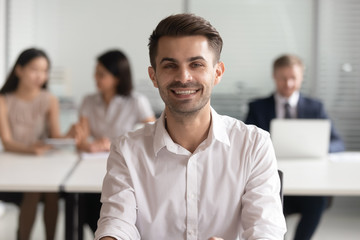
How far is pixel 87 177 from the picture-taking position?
2.58 meters

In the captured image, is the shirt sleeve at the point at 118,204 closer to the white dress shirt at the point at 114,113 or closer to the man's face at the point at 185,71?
the man's face at the point at 185,71

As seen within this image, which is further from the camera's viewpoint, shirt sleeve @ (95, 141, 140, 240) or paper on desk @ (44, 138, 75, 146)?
paper on desk @ (44, 138, 75, 146)

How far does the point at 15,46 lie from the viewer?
475 centimetres

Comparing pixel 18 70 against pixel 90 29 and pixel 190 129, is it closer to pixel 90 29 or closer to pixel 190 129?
pixel 90 29

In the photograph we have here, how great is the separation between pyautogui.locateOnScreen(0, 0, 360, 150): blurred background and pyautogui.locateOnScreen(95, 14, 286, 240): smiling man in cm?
305

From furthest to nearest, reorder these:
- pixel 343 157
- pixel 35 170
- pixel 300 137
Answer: pixel 343 157 < pixel 300 137 < pixel 35 170

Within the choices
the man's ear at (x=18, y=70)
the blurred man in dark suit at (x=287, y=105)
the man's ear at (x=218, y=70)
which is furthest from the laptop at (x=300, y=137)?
the man's ear at (x=18, y=70)

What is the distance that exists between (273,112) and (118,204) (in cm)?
192

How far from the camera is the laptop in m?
2.78

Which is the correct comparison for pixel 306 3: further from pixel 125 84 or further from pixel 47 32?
pixel 47 32

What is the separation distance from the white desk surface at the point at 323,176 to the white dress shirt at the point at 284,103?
381 millimetres

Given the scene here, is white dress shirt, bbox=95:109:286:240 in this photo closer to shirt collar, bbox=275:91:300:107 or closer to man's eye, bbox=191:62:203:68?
man's eye, bbox=191:62:203:68

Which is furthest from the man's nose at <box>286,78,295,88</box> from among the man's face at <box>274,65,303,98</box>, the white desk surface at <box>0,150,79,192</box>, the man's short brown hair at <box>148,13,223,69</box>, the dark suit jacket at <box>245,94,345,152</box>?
the man's short brown hair at <box>148,13,223,69</box>

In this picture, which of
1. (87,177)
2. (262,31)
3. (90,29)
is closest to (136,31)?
(90,29)
